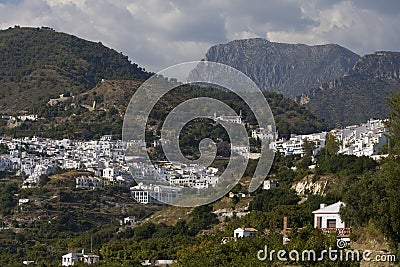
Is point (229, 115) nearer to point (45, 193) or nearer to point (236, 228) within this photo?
point (45, 193)

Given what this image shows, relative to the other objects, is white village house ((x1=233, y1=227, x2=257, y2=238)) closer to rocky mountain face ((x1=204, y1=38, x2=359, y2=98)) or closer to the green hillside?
the green hillside

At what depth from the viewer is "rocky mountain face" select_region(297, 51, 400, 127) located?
102688 millimetres

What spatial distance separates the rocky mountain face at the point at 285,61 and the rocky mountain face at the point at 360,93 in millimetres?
30273

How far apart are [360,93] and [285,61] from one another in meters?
53.7

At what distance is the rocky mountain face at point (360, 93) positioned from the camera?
10269 centimetres

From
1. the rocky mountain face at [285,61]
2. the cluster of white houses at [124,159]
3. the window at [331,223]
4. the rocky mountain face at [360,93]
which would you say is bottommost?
the window at [331,223]

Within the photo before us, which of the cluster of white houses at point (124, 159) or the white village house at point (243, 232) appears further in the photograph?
the cluster of white houses at point (124, 159)

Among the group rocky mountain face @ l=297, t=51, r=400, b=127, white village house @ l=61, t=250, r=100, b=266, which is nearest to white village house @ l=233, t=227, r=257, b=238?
white village house @ l=61, t=250, r=100, b=266

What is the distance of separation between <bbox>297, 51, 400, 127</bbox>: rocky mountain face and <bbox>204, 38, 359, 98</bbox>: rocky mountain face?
1192 inches

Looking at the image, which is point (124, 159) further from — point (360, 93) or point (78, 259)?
point (360, 93)

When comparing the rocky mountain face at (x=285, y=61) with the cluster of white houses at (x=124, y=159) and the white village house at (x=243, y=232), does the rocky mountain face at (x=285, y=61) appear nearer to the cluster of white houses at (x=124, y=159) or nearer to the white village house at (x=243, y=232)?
the cluster of white houses at (x=124, y=159)

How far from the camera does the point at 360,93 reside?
110m

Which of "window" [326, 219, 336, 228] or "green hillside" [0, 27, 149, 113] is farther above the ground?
"green hillside" [0, 27, 149, 113]

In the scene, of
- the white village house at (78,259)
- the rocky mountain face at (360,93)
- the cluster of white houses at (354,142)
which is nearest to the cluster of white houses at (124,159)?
the cluster of white houses at (354,142)
